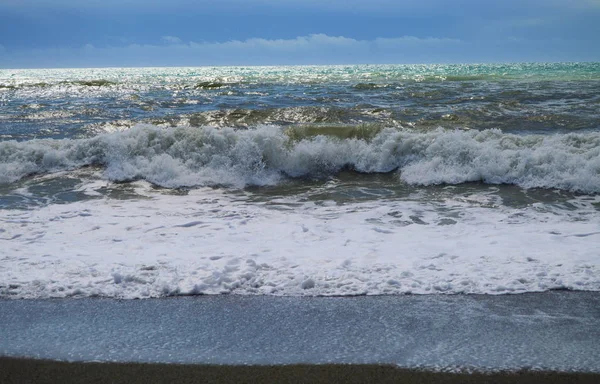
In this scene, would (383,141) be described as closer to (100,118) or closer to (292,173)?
(292,173)

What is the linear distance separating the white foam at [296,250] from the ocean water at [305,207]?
2 cm

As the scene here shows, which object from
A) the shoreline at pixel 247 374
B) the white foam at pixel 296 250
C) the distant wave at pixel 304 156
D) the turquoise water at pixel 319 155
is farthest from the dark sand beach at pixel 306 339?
the distant wave at pixel 304 156

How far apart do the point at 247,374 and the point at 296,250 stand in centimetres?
234

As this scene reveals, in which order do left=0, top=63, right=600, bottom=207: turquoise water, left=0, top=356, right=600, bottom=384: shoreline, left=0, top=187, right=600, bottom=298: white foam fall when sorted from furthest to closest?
left=0, top=63, right=600, bottom=207: turquoise water → left=0, top=187, right=600, bottom=298: white foam → left=0, top=356, right=600, bottom=384: shoreline

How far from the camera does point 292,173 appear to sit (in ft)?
33.8

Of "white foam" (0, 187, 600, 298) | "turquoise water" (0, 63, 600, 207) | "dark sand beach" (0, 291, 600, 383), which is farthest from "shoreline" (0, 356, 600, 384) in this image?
"turquoise water" (0, 63, 600, 207)

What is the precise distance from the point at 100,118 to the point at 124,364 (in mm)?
15261

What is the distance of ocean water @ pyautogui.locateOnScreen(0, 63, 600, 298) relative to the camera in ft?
14.8

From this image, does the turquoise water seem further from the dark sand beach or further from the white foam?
the dark sand beach

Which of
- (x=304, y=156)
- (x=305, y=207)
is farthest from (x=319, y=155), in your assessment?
(x=305, y=207)

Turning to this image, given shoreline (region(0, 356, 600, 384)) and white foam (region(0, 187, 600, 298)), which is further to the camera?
white foam (region(0, 187, 600, 298))

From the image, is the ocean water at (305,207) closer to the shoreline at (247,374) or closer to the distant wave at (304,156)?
the distant wave at (304,156)

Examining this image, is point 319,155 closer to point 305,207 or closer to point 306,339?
point 305,207

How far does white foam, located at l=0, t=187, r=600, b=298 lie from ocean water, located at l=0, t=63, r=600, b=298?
21mm
